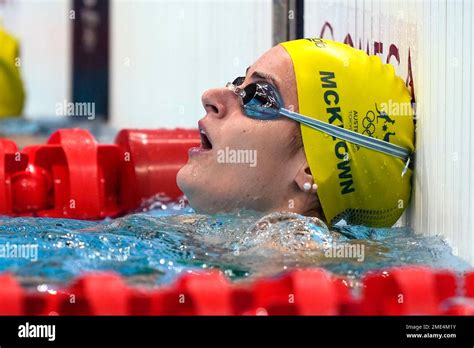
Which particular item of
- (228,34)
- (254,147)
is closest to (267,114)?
(254,147)

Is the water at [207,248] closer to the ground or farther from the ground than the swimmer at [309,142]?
closer to the ground

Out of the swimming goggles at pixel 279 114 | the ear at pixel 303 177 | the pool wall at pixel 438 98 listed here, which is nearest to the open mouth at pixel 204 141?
the swimming goggles at pixel 279 114

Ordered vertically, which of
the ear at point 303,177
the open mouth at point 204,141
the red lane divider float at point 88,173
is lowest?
Answer: the red lane divider float at point 88,173

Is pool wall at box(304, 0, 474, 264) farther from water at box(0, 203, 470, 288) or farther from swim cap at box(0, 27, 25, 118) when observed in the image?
swim cap at box(0, 27, 25, 118)

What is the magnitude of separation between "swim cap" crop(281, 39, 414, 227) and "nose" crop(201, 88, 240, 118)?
20 cm

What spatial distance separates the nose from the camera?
2555 millimetres

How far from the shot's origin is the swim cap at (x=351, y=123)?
2.46 metres

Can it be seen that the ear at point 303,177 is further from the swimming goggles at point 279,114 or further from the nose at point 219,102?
the nose at point 219,102

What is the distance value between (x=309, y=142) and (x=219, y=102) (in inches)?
11.4

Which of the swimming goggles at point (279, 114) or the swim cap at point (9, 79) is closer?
the swimming goggles at point (279, 114)

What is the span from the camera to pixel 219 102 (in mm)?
2562

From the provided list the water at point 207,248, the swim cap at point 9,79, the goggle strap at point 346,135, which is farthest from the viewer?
the swim cap at point 9,79

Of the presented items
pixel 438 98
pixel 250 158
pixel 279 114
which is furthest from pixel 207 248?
pixel 438 98

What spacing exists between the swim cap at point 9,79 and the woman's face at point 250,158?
3.99 m
